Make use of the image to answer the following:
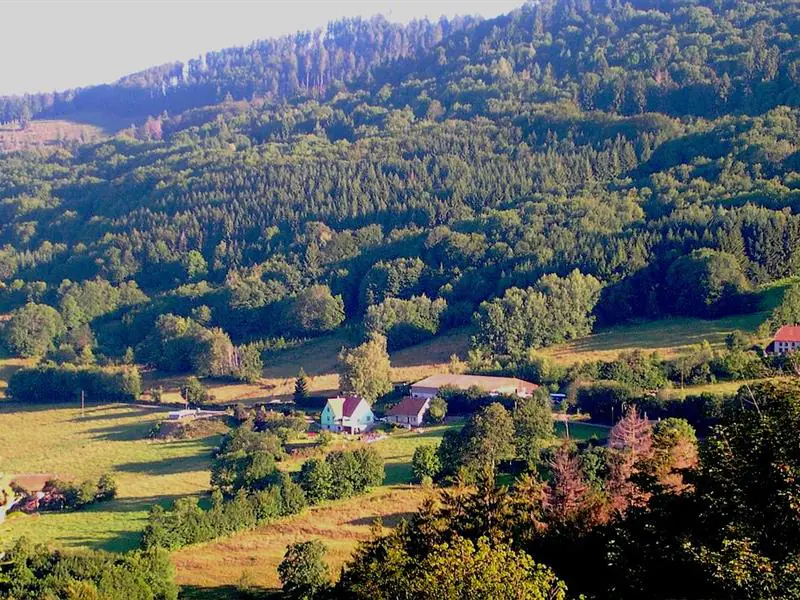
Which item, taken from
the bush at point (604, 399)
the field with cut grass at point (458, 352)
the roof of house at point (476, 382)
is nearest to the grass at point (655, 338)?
the field with cut grass at point (458, 352)

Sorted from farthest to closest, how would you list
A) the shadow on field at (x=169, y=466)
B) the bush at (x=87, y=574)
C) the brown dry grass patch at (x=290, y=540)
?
the shadow on field at (x=169, y=466) < the brown dry grass patch at (x=290, y=540) < the bush at (x=87, y=574)

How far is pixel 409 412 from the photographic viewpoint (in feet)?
145

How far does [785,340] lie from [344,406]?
68.4 feet

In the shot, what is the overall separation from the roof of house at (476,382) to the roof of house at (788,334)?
11.6 m

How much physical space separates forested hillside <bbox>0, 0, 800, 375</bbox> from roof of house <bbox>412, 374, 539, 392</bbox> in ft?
17.7

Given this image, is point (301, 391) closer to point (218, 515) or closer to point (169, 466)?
point (169, 466)

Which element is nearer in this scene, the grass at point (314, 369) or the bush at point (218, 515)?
the bush at point (218, 515)

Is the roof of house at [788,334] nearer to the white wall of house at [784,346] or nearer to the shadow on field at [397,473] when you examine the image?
the white wall of house at [784,346]

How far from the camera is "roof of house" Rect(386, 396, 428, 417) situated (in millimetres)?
44031

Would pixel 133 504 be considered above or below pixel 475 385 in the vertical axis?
above

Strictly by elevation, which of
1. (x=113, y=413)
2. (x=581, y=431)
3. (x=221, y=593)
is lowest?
(x=113, y=413)

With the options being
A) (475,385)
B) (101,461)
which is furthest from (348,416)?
(101,461)

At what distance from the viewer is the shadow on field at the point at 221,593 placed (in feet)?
80.1

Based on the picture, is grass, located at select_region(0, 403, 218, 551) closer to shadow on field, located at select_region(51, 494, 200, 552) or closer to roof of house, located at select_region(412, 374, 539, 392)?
shadow on field, located at select_region(51, 494, 200, 552)
